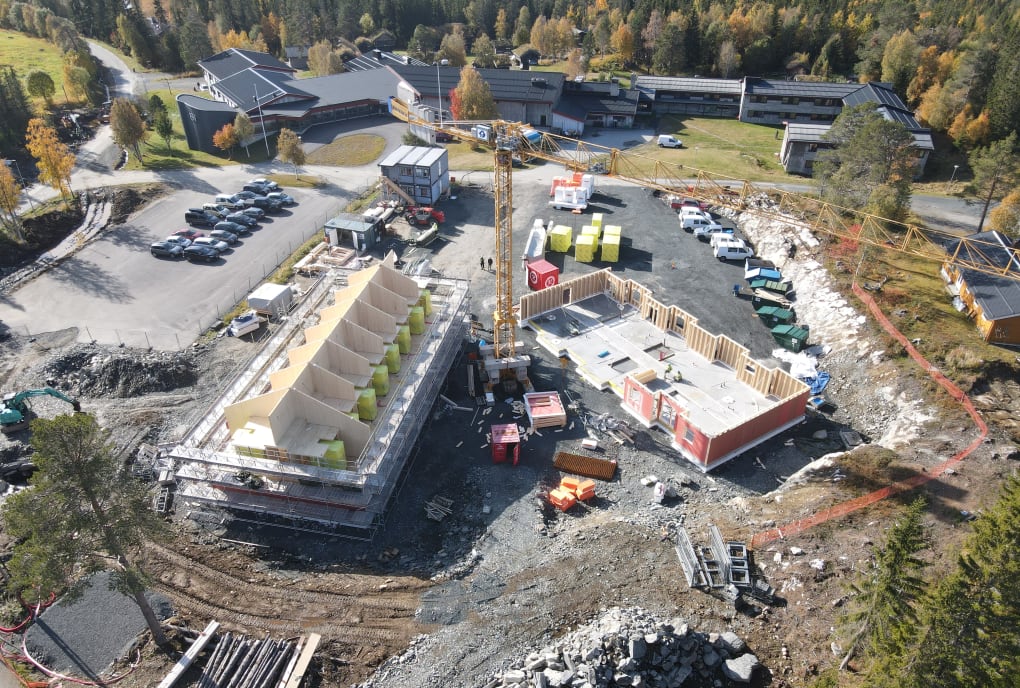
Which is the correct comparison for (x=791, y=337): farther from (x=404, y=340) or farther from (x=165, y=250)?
(x=165, y=250)

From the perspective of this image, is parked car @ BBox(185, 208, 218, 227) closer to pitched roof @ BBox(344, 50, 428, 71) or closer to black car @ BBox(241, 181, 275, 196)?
black car @ BBox(241, 181, 275, 196)

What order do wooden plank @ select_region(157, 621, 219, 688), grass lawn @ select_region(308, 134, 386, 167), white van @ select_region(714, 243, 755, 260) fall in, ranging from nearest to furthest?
1. wooden plank @ select_region(157, 621, 219, 688)
2. white van @ select_region(714, 243, 755, 260)
3. grass lawn @ select_region(308, 134, 386, 167)

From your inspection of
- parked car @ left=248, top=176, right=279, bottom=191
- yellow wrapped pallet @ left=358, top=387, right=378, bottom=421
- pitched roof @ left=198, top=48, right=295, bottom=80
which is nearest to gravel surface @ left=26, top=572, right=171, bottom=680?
yellow wrapped pallet @ left=358, top=387, right=378, bottom=421

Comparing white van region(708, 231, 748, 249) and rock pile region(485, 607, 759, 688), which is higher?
white van region(708, 231, 748, 249)

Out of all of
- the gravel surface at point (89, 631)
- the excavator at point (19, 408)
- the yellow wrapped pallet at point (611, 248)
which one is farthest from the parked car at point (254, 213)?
the gravel surface at point (89, 631)

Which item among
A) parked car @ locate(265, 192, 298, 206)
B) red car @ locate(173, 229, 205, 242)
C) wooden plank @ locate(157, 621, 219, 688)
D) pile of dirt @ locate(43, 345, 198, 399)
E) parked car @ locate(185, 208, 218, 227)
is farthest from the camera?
parked car @ locate(265, 192, 298, 206)

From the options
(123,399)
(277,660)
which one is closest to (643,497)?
(277,660)

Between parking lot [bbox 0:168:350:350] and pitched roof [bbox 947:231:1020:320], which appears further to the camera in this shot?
parking lot [bbox 0:168:350:350]

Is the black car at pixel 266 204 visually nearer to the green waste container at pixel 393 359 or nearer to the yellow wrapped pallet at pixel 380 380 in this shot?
the green waste container at pixel 393 359
